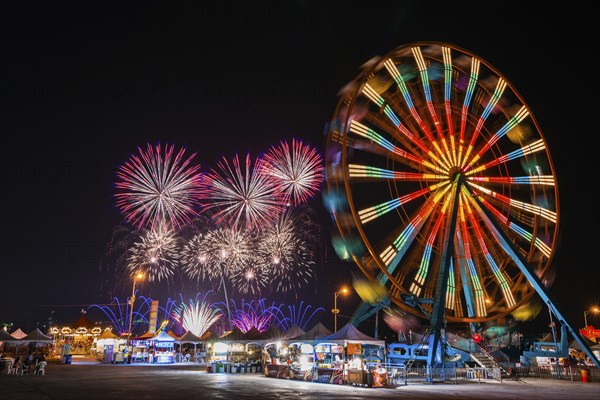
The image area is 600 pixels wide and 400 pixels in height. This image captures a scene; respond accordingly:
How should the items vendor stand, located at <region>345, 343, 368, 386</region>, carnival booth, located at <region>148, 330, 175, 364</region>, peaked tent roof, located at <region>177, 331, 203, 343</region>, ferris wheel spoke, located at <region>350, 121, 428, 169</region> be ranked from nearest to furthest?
1. vendor stand, located at <region>345, 343, 368, 386</region>
2. ferris wheel spoke, located at <region>350, 121, 428, 169</region>
3. carnival booth, located at <region>148, 330, 175, 364</region>
4. peaked tent roof, located at <region>177, 331, 203, 343</region>

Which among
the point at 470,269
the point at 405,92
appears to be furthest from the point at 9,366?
the point at 470,269

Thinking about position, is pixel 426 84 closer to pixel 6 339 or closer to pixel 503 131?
pixel 503 131

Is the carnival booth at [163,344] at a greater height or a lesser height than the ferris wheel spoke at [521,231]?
lesser

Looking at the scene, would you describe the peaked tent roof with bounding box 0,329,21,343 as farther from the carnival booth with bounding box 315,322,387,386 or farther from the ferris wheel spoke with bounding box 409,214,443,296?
the ferris wheel spoke with bounding box 409,214,443,296

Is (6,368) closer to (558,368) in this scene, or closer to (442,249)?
(442,249)

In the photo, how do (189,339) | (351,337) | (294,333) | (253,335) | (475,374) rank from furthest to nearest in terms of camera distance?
(189,339) → (253,335) → (294,333) → (351,337) → (475,374)

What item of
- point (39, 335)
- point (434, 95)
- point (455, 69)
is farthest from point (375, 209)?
point (39, 335)

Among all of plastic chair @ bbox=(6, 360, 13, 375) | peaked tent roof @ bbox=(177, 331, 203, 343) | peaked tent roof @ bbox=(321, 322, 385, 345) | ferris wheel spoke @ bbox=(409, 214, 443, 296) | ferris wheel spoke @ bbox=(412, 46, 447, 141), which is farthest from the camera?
peaked tent roof @ bbox=(177, 331, 203, 343)

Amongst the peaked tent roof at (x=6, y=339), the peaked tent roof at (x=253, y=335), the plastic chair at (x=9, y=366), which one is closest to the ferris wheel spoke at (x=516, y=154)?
the peaked tent roof at (x=253, y=335)

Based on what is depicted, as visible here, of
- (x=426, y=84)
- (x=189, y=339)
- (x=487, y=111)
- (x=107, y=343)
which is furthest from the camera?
(x=107, y=343)

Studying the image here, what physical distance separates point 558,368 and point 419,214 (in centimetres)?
1086

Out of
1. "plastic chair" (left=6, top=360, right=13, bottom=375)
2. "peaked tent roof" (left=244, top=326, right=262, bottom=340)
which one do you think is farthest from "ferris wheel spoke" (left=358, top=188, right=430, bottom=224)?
"plastic chair" (left=6, top=360, right=13, bottom=375)

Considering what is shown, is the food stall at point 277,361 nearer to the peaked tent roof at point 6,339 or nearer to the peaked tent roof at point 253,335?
the peaked tent roof at point 253,335

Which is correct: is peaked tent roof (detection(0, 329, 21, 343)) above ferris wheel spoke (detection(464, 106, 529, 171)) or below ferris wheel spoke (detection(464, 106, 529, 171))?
below
